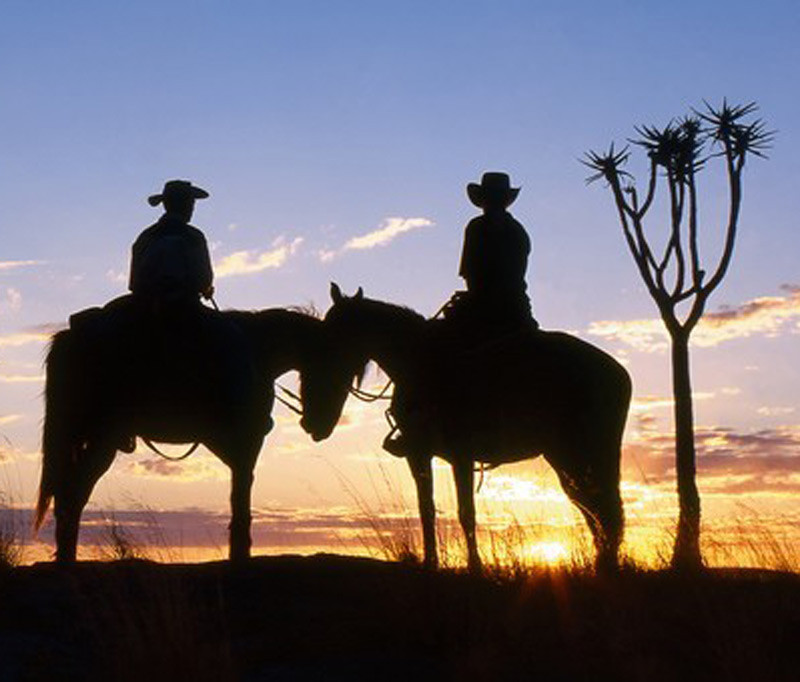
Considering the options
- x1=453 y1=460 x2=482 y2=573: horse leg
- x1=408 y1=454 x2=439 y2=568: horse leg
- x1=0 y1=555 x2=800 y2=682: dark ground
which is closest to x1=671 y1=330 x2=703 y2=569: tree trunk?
x1=453 y1=460 x2=482 y2=573: horse leg

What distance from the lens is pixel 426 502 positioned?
13.4 meters

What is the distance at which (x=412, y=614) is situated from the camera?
1018 cm

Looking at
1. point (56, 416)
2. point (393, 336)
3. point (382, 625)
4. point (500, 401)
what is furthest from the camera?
point (500, 401)

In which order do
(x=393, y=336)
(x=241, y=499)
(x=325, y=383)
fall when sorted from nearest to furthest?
(x=241, y=499) < (x=325, y=383) < (x=393, y=336)

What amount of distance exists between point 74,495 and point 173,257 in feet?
7.59

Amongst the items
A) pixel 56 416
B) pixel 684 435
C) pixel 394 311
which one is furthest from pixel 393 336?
pixel 684 435

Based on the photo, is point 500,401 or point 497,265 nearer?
point 497,265

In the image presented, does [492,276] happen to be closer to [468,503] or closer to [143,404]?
[468,503]

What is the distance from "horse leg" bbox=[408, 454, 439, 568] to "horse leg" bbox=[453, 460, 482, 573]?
0.30m

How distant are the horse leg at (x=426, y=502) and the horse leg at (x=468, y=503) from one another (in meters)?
0.30

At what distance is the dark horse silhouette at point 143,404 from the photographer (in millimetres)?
13031

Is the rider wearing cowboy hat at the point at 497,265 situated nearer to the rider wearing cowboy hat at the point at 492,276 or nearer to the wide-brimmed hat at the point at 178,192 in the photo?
the rider wearing cowboy hat at the point at 492,276

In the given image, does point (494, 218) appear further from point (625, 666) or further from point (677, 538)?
point (625, 666)

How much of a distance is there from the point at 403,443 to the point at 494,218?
7.87 feet
